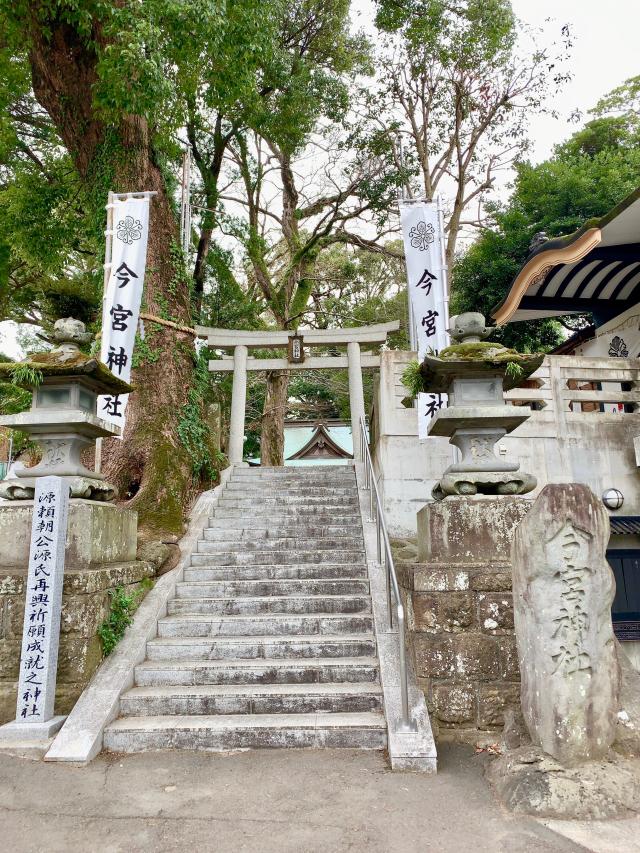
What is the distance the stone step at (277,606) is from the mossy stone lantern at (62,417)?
1.43 m

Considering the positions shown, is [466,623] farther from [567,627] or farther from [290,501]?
[290,501]

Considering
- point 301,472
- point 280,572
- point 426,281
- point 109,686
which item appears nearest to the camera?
point 109,686

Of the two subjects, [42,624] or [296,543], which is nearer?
[42,624]

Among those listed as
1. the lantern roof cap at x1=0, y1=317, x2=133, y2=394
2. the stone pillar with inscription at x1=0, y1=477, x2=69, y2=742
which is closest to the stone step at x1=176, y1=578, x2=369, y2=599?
the stone pillar with inscription at x1=0, y1=477, x2=69, y2=742

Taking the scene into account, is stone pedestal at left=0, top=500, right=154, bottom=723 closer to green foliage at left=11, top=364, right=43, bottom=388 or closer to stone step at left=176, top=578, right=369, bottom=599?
stone step at left=176, top=578, right=369, bottom=599

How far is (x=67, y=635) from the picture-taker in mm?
4492

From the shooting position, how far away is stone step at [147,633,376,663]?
16.1ft

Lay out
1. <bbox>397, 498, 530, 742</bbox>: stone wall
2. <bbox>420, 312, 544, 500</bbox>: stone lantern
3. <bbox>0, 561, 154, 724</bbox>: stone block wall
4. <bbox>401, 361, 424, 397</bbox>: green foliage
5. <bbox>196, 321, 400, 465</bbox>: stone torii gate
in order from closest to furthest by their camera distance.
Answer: <bbox>397, 498, 530, 742</bbox>: stone wall → <bbox>0, 561, 154, 724</bbox>: stone block wall → <bbox>420, 312, 544, 500</bbox>: stone lantern → <bbox>401, 361, 424, 397</bbox>: green foliage → <bbox>196, 321, 400, 465</bbox>: stone torii gate

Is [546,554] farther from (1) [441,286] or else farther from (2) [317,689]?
(1) [441,286]

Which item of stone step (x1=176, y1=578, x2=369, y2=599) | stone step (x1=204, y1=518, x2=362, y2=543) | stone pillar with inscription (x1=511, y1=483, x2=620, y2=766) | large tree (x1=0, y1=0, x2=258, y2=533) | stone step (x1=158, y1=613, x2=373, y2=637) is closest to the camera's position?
stone pillar with inscription (x1=511, y1=483, x2=620, y2=766)

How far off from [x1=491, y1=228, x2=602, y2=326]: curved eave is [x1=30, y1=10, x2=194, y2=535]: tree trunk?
5.43 meters

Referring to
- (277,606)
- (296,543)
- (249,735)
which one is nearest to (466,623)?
(249,735)

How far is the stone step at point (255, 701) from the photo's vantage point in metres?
→ 4.26

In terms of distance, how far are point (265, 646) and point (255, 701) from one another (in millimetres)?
654
